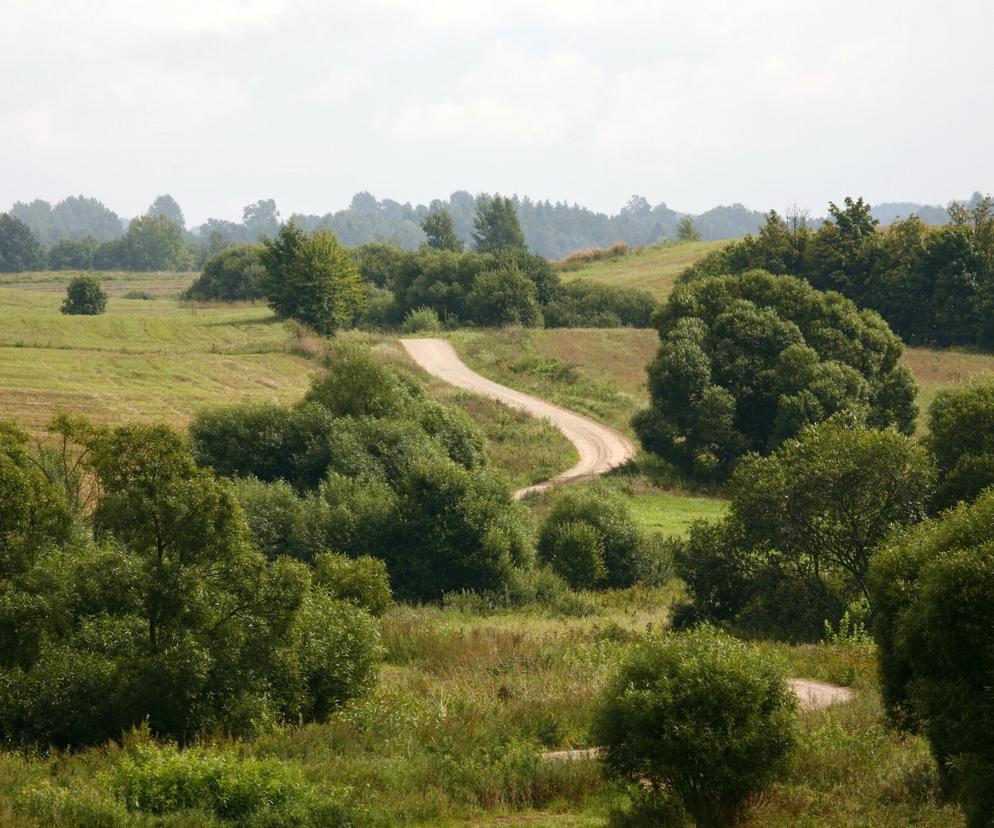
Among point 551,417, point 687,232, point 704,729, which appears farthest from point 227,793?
point 687,232

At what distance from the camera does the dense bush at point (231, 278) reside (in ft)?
390

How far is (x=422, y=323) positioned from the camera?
94.5 metres

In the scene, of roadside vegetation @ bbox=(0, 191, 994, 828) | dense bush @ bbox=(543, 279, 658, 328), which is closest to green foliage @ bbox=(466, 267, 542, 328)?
dense bush @ bbox=(543, 279, 658, 328)

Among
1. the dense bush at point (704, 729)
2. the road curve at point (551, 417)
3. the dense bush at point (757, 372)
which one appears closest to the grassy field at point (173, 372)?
the road curve at point (551, 417)

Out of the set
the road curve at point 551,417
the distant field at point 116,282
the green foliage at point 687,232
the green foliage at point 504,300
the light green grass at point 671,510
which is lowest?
the light green grass at point 671,510

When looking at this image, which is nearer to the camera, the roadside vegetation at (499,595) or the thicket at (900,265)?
the roadside vegetation at (499,595)

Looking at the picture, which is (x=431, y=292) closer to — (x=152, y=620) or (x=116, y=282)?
(x=116, y=282)

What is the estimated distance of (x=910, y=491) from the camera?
30.1m

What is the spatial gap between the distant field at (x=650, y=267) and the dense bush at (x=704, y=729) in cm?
8858

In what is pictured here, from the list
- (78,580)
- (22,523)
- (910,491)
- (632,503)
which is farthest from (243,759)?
(632,503)

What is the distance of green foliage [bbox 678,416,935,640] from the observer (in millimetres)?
30172

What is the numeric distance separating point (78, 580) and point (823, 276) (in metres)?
74.6

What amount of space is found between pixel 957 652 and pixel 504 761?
6.80 m

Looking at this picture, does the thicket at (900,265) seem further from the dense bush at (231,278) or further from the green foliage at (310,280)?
the dense bush at (231,278)
